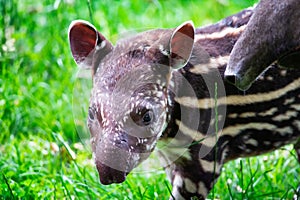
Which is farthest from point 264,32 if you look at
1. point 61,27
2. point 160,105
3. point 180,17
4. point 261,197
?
point 180,17

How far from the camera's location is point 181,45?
3840 millimetres

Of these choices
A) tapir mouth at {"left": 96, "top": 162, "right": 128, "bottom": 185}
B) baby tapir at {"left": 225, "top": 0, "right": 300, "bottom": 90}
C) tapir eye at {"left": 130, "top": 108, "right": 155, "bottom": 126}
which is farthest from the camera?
tapir eye at {"left": 130, "top": 108, "right": 155, "bottom": 126}

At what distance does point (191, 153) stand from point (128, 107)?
0.52 meters

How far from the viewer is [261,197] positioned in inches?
174

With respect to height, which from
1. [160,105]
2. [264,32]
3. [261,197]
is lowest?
[261,197]

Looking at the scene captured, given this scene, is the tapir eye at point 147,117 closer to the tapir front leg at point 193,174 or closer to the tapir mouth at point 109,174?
the tapir mouth at point 109,174

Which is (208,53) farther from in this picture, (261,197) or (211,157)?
(261,197)

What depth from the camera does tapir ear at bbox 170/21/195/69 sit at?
382cm

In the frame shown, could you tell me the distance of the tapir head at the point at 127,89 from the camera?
140 inches

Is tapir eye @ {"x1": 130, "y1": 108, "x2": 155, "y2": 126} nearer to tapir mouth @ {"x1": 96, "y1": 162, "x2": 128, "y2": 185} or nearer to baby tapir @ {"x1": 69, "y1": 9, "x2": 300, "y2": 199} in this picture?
baby tapir @ {"x1": 69, "y1": 9, "x2": 300, "y2": 199}

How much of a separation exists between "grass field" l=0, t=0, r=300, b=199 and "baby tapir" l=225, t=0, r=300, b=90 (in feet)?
2.68

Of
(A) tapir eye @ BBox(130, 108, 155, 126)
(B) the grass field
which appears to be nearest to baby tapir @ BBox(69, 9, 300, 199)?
(A) tapir eye @ BBox(130, 108, 155, 126)

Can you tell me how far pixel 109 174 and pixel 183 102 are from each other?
2.02ft

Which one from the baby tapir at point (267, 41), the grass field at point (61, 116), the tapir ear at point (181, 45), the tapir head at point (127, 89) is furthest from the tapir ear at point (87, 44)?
the baby tapir at point (267, 41)
